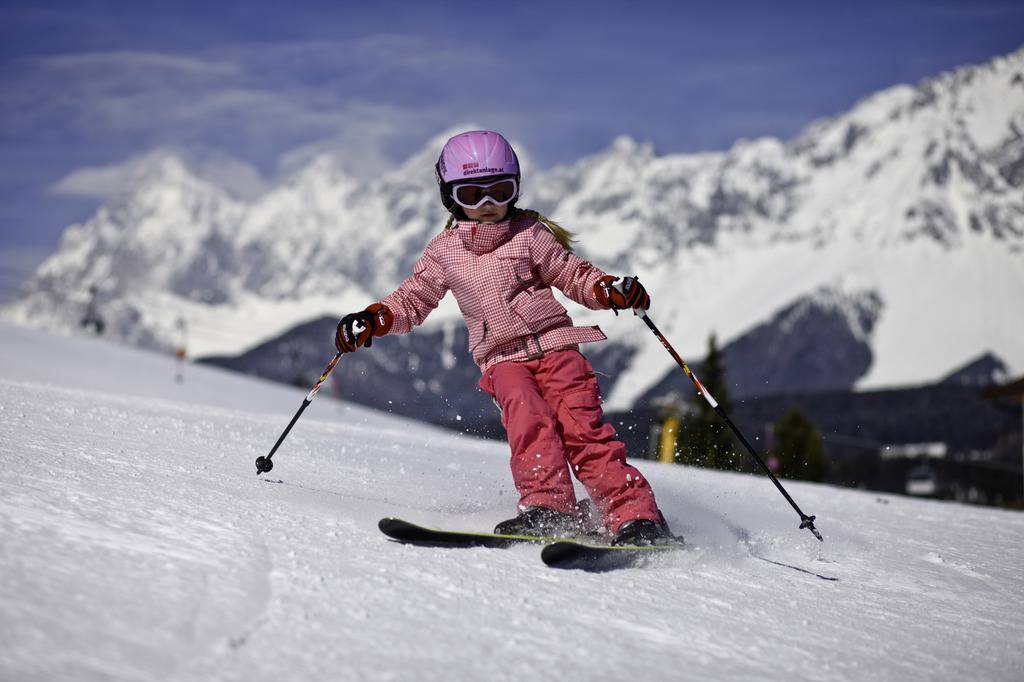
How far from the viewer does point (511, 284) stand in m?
4.79

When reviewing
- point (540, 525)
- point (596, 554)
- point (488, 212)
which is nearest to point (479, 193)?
point (488, 212)

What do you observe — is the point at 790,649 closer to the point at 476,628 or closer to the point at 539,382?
the point at 476,628

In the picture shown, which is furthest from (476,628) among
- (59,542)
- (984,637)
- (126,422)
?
(126,422)

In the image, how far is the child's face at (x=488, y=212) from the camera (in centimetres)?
494

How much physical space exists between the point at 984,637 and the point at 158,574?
2.70 m

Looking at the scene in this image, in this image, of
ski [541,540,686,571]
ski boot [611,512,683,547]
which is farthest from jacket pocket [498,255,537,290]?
ski [541,540,686,571]

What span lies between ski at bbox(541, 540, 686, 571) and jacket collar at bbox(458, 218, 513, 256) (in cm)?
163

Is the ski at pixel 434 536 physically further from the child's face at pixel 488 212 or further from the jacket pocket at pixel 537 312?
the child's face at pixel 488 212

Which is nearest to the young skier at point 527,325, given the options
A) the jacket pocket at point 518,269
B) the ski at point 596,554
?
the jacket pocket at point 518,269

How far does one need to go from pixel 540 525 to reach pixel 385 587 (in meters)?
1.28

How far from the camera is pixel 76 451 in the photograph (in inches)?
180

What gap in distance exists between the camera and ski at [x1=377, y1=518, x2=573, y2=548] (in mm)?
3676

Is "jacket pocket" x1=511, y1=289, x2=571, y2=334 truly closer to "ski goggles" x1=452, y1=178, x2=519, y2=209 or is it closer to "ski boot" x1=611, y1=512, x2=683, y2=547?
"ski goggles" x1=452, y1=178, x2=519, y2=209

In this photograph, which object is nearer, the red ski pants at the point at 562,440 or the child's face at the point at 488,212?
the red ski pants at the point at 562,440
